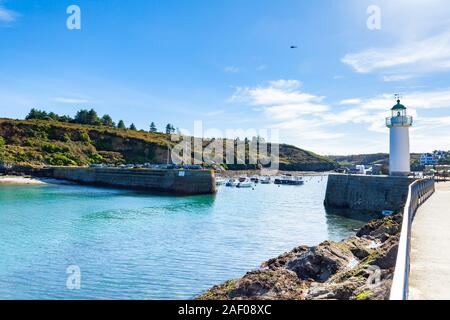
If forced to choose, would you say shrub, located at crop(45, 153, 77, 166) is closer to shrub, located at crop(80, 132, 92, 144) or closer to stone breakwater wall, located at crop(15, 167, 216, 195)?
stone breakwater wall, located at crop(15, 167, 216, 195)

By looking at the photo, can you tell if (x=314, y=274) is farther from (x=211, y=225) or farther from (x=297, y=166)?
(x=297, y=166)

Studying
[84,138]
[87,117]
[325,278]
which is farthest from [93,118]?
[325,278]

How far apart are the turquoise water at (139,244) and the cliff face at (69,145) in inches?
2188

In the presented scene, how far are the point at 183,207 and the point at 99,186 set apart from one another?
36.3 m

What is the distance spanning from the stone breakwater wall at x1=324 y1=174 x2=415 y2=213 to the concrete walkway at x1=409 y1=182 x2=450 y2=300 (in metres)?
16.2

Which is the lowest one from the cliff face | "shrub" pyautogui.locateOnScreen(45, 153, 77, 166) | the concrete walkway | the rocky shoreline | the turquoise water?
the turquoise water

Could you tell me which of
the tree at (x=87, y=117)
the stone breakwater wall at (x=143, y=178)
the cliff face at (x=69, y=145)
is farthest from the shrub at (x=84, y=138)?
the tree at (x=87, y=117)

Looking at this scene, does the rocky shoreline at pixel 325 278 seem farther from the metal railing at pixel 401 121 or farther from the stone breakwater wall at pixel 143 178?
the stone breakwater wall at pixel 143 178

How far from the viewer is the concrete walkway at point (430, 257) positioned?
24.2 ft

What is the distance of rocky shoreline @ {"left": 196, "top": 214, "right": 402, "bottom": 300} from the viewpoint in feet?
31.5

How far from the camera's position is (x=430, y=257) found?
981 centimetres

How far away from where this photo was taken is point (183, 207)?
43.5 metres

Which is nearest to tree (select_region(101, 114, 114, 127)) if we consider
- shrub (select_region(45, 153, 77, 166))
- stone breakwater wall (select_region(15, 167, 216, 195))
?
shrub (select_region(45, 153, 77, 166))
